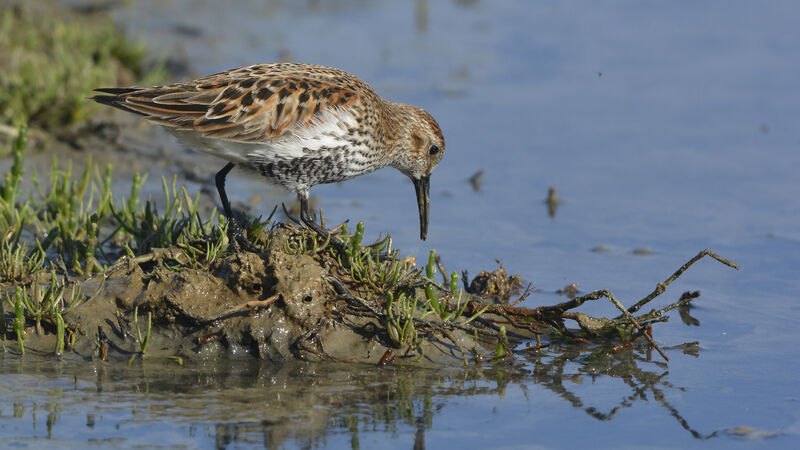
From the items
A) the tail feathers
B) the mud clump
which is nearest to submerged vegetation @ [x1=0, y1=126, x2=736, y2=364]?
the mud clump

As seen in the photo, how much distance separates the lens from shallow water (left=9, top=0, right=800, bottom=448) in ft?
19.3

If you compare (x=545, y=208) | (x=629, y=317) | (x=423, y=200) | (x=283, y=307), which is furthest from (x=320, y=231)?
(x=545, y=208)

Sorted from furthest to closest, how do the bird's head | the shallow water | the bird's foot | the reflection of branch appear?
the bird's head, the bird's foot, the reflection of branch, the shallow water

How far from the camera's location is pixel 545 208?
10258 millimetres

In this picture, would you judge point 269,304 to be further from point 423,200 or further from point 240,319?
point 423,200

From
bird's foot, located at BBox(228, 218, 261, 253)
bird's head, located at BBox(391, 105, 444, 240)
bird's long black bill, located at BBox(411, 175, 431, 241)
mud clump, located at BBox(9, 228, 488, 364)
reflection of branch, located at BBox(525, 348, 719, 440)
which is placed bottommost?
reflection of branch, located at BBox(525, 348, 719, 440)

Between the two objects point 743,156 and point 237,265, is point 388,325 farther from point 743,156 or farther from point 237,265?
point 743,156

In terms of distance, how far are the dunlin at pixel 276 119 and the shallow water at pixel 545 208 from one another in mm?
1601

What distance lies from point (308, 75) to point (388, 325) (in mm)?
2231

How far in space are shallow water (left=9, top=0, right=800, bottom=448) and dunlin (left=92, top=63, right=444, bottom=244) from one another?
1.60 m

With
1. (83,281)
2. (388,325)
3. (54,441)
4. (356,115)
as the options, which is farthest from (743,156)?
(54,441)

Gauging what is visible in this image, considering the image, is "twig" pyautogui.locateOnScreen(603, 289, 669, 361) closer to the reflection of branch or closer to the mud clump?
the reflection of branch

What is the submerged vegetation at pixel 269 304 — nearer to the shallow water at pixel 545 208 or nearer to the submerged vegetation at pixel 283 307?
the submerged vegetation at pixel 283 307

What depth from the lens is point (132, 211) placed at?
8328mm
